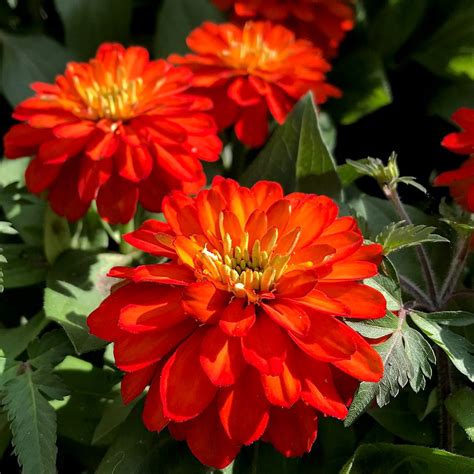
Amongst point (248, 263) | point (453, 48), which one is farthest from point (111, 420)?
point (453, 48)

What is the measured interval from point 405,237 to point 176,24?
54 cm

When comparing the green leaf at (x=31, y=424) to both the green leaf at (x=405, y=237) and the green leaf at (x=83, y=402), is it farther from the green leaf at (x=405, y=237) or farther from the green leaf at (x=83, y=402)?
the green leaf at (x=405, y=237)

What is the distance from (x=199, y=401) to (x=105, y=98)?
1.08 ft

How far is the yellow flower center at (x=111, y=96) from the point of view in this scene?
66cm

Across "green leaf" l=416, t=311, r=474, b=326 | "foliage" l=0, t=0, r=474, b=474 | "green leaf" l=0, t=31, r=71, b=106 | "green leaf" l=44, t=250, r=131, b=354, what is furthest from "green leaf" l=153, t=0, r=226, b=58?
"green leaf" l=416, t=311, r=474, b=326

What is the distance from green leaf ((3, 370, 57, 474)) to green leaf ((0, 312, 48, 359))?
101mm

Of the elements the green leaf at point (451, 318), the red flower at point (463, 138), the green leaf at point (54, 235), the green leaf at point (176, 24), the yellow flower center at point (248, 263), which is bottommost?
the green leaf at point (54, 235)

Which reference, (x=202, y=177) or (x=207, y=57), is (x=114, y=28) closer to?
(x=207, y=57)

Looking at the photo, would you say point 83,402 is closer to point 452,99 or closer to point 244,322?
point 244,322

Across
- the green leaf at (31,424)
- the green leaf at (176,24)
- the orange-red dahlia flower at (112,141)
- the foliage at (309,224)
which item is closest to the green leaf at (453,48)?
the foliage at (309,224)

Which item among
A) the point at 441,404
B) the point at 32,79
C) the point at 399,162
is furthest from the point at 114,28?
the point at 441,404

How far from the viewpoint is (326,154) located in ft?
2.20

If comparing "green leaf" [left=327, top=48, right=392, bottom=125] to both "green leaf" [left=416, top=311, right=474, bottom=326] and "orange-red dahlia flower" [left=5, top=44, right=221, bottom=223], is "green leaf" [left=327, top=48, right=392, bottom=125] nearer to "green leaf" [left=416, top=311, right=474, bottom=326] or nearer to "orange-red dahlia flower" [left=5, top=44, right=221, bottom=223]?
"orange-red dahlia flower" [left=5, top=44, right=221, bottom=223]

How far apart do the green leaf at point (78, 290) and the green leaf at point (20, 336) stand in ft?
0.12
